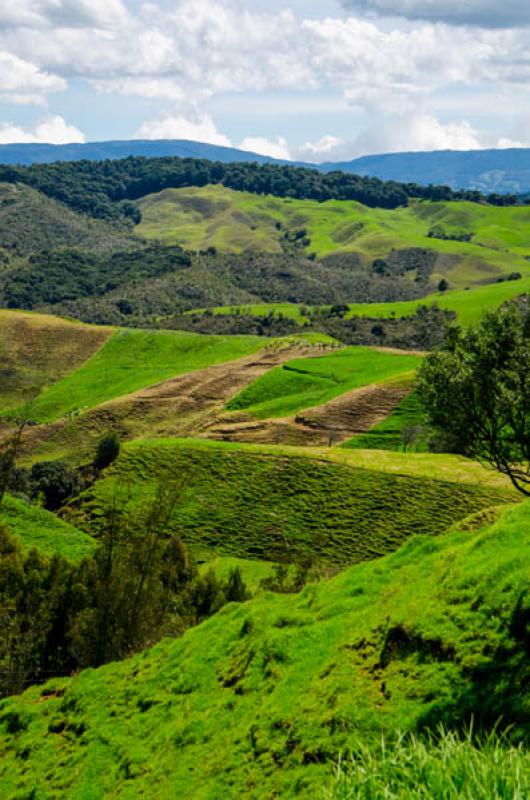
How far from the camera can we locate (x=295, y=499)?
246 ft

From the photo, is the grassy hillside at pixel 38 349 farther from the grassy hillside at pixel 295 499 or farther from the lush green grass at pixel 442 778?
the lush green grass at pixel 442 778

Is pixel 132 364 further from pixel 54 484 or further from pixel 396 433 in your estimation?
pixel 54 484

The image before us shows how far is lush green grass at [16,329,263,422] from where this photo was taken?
145 metres

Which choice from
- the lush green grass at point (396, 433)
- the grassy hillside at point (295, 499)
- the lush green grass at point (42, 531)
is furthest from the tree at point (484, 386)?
the lush green grass at point (396, 433)

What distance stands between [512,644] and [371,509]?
2138 inches

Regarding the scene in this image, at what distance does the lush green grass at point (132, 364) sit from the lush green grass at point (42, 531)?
2748 inches

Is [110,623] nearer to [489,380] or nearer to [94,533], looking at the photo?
[489,380]

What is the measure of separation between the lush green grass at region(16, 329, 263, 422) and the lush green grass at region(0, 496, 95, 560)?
229ft

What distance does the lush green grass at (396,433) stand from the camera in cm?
10069

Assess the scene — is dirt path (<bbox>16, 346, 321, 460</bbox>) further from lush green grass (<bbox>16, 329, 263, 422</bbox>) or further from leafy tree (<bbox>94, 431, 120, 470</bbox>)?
leafy tree (<bbox>94, 431, 120, 470</bbox>)

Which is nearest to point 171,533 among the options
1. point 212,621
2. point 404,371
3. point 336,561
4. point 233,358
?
point 336,561

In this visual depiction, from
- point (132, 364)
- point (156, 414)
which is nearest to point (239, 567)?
point (156, 414)

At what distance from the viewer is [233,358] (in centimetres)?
16238

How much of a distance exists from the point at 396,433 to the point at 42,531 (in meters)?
56.6
